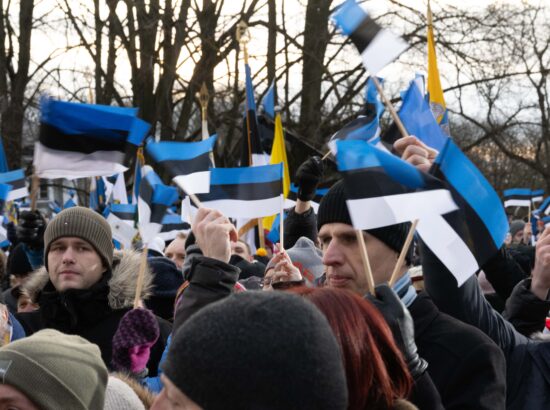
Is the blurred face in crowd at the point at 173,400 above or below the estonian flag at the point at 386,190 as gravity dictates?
below

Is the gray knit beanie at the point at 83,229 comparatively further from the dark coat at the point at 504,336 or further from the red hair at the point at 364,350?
the red hair at the point at 364,350

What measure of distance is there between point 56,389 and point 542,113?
28.8m

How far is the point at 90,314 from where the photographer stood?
3.86 m

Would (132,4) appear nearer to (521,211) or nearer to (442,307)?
(442,307)

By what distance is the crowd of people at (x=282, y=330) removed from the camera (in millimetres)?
1576

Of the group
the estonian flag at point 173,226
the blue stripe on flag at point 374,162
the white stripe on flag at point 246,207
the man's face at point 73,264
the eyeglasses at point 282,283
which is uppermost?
the blue stripe on flag at point 374,162

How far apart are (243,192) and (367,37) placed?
1341 mm

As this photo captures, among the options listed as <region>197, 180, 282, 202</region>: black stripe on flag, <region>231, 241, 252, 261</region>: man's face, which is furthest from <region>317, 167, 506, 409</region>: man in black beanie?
<region>231, 241, 252, 261</region>: man's face

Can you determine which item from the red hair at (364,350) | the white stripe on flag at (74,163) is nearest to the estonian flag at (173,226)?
the white stripe on flag at (74,163)

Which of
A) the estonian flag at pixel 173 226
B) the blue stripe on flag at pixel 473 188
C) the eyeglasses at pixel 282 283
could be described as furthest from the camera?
the estonian flag at pixel 173 226

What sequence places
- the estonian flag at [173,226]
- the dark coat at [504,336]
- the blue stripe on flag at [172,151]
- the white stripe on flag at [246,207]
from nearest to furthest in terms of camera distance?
the dark coat at [504,336] < the blue stripe on flag at [172,151] < the white stripe on flag at [246,207] < the estonian flag at [173,226]

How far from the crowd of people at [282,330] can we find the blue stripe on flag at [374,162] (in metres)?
0.21

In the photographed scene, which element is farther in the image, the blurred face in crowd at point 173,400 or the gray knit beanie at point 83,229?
the gray knit beanie at point 83,229

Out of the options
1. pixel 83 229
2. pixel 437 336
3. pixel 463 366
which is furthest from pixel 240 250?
pixel 463 366
